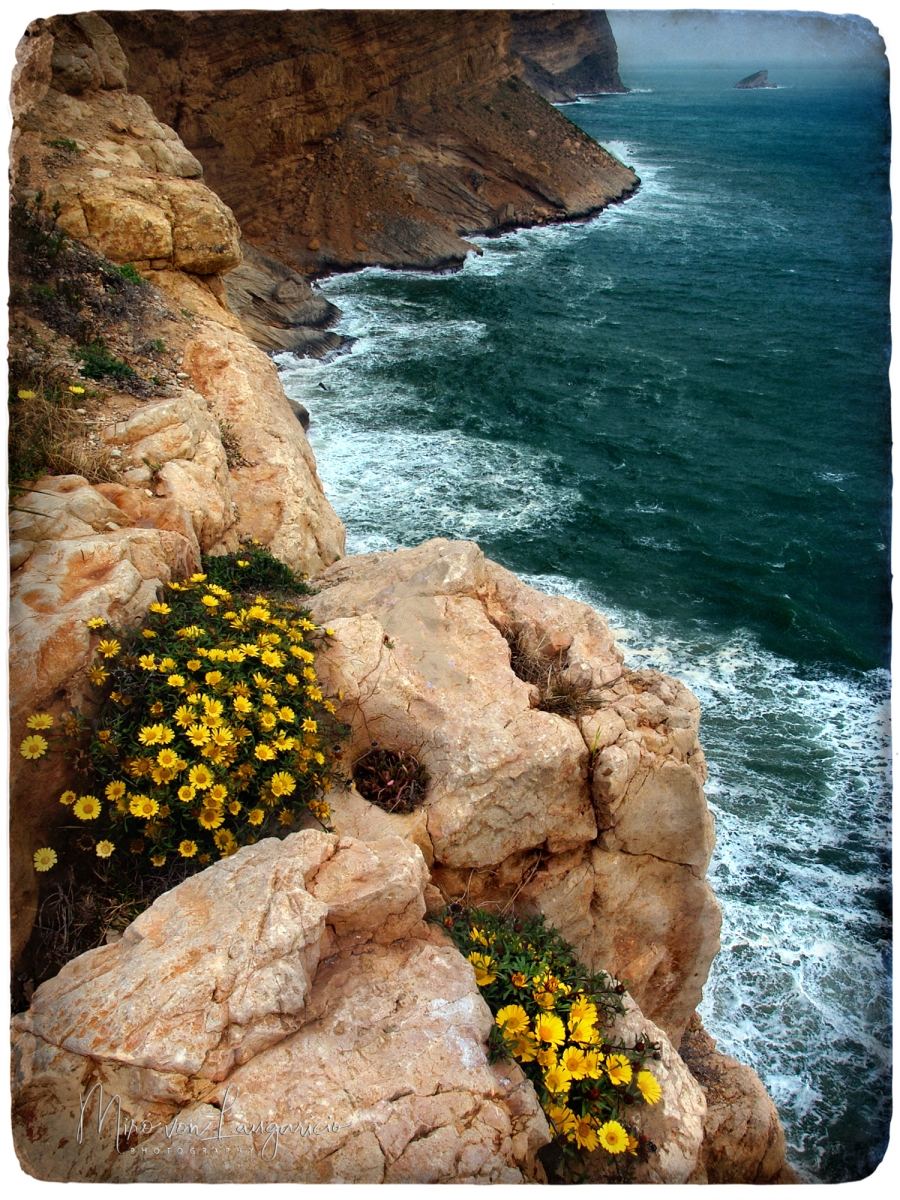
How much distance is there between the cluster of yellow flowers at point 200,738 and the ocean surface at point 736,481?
9.58 feet

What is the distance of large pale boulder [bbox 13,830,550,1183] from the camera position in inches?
112

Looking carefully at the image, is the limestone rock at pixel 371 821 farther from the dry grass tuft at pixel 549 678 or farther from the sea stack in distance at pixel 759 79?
the sea stack in distance at pixel 759 79

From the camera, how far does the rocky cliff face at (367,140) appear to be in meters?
22.7

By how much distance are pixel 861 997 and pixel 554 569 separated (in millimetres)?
8216

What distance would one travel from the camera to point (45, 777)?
3.59 meters

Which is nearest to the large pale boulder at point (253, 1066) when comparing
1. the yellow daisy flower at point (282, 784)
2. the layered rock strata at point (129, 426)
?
the yellow daisy flower at point (282, 784)

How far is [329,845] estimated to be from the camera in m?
3.47

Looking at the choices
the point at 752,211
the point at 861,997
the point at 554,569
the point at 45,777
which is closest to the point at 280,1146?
the point at 45,777

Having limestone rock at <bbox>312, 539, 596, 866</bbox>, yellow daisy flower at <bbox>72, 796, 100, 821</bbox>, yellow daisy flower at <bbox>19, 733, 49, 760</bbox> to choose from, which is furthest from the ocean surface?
yellow daisy flower at <bbox>19, 733, 49, 760</bbox>

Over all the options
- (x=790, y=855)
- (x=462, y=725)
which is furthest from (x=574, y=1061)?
(x=790, y=855)

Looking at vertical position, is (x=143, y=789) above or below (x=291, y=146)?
below

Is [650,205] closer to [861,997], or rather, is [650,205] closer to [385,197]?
[385,197]

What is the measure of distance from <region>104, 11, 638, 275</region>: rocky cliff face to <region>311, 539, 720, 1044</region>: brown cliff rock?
17326 mm

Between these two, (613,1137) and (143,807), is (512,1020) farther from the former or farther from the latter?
(143,807)
